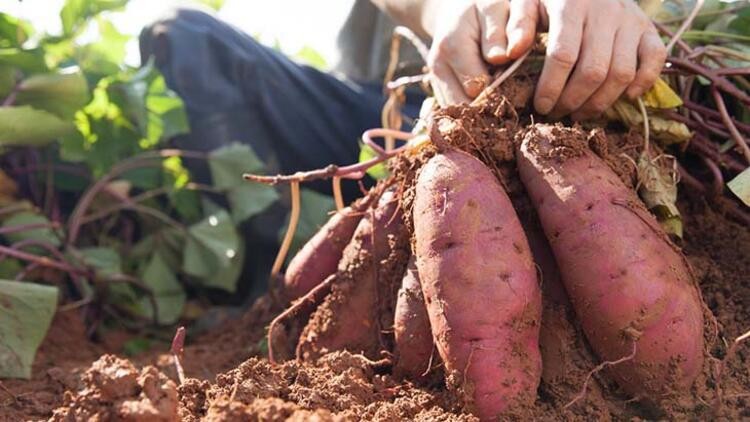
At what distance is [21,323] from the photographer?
148 centimetres

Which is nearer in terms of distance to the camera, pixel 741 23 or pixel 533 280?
pixel 533 280

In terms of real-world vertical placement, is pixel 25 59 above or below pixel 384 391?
above

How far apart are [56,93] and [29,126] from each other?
0.21 metres

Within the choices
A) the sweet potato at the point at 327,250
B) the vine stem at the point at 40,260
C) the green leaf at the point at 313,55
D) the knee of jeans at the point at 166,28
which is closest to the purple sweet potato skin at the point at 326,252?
the sweet potato at the point at 327,250

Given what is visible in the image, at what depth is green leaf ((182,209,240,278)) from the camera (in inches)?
89.7

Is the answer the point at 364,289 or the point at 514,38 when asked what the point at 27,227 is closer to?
the point at 364,289

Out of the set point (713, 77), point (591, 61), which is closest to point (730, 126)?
point (713, 77)

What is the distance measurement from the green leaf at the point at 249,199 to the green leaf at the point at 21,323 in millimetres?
859

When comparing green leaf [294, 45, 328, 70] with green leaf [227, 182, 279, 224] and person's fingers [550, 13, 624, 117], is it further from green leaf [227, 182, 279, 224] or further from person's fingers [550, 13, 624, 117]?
person's fingers [550, 13, 624, 117]

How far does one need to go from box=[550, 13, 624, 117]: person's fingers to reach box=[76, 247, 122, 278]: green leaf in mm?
1353

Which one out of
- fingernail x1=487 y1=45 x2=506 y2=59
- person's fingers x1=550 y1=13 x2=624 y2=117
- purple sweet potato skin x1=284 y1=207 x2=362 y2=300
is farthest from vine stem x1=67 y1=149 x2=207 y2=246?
person's fingers x1=550 y1=13 x2=624 y2=117

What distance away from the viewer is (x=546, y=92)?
1293mm

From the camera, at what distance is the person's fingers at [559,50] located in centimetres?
Answer: 126

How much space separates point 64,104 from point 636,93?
4.67 feet
